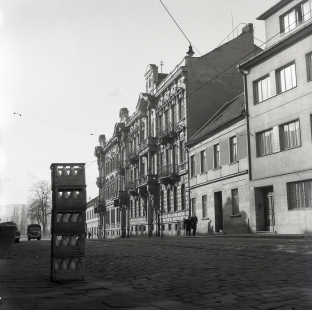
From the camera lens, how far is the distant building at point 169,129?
129 ft

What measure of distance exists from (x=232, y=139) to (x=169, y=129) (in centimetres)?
1132

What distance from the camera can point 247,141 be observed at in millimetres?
29000

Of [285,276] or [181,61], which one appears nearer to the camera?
[285,276]

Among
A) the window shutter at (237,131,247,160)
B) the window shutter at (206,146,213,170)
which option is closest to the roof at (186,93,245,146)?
the window shutter at (206,146,213,170)

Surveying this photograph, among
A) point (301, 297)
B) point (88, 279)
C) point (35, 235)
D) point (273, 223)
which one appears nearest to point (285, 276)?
point (301, 297)

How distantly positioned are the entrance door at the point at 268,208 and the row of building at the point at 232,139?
0.06 m

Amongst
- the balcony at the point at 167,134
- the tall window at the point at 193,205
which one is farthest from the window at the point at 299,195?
the balcony at the point at 167,134

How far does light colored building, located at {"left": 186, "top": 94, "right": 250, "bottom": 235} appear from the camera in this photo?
97.5 feet

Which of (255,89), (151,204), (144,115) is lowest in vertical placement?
(151,204)

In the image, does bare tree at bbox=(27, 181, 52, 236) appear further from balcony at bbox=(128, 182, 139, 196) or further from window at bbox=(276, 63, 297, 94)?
window at bbox=(276, 63, 297, 94)

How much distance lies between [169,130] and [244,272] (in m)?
34.0

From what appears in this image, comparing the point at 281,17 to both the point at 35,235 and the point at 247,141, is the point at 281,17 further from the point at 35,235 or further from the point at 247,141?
the point at 35,235

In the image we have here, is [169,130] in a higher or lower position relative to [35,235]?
higher

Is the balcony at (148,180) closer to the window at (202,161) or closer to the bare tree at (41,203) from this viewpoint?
the window at (202,161)
